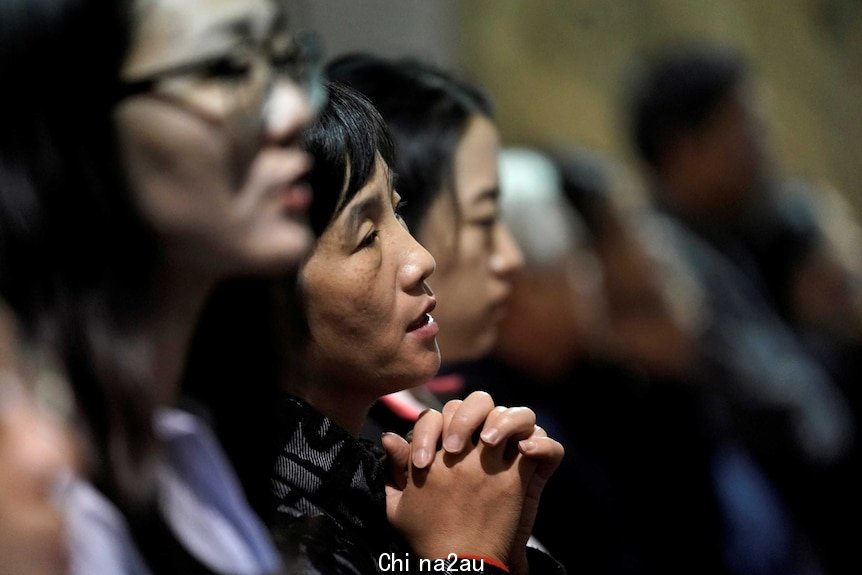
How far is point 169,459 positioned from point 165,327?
12 cm

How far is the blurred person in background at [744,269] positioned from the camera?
324 centimetres

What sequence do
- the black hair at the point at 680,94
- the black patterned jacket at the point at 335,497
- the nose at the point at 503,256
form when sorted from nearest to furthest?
the black patterned jacket at the point at 335,497 < the nose at the point at 503,256 < the black hair at the point at 680,94

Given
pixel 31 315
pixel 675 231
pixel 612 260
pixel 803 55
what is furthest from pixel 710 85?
pixel 31 315

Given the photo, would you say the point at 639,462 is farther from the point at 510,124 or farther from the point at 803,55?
the point at 803,55

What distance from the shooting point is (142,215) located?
1.10m

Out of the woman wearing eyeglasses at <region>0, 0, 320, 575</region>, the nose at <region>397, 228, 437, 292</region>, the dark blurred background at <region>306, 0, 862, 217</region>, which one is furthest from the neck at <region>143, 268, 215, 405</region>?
the dark blurred background at <region>306, 0, 862, 217</region>

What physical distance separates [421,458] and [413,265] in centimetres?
20

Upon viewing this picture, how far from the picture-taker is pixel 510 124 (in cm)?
453

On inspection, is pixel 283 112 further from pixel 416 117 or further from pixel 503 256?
pixel 503 256

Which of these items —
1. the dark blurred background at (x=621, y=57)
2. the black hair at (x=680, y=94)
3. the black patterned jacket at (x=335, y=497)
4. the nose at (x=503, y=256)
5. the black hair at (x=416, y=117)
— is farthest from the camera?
the dark blurred background at (x=621, y=57)

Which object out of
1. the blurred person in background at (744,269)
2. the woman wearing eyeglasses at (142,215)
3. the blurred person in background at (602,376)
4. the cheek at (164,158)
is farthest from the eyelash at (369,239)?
the blurred person in background at (744,269)

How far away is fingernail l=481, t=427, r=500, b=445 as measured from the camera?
1338mm

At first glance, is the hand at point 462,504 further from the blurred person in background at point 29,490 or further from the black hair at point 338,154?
the blurred person in background at point 29,490

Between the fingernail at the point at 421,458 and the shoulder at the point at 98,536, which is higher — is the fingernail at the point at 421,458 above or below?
below
